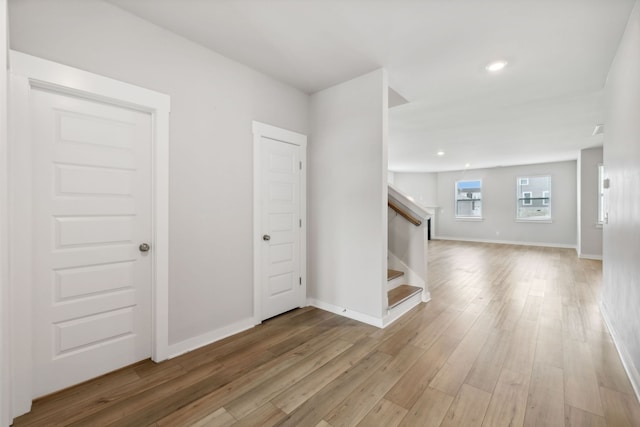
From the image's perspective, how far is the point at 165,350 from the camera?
225 cm

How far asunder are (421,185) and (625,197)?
8805mm

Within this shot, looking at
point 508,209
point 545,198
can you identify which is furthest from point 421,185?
point 545,198

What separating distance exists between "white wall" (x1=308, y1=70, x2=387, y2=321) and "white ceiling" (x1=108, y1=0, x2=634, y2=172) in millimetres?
271

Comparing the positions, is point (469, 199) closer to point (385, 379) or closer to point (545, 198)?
point (545, 198)

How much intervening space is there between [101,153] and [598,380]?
3.90 metres

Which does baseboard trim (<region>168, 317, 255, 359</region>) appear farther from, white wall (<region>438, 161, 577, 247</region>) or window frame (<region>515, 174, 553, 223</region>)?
window frame (<region>515, 174, 553, 223</region>)

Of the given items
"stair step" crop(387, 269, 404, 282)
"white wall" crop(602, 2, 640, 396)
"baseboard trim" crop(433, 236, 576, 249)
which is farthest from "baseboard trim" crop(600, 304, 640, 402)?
"baseboard trim" crop(433, 236, 576, 249)

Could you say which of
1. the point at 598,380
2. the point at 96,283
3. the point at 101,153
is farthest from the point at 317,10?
the point at 598,380

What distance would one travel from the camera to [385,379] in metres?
2.01

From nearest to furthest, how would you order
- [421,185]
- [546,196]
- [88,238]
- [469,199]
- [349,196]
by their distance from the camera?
1. [88,238]
2. [349,196]
3. [546,196]
4. [469,199]
5. [421,185]

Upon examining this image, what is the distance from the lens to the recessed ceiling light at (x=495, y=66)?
2720 millimetres

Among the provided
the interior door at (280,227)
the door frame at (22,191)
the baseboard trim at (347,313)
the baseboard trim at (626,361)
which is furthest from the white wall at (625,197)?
the door frame at (22,191)

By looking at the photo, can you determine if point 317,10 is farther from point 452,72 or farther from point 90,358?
point 90,358

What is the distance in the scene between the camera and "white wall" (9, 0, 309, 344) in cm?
184
